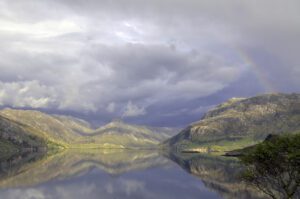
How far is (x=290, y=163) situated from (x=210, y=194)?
10846 centimetres

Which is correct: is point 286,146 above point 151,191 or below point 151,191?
above

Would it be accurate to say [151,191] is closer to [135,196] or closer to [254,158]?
[135,196]

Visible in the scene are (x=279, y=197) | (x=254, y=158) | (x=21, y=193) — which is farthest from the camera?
(x=21, y=193)

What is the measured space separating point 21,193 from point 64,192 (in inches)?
769

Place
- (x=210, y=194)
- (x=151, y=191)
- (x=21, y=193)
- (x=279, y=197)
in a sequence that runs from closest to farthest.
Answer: (x=279, y=197)
(x=21, y=193)
(x=210, y=194)
(x=151, y=191)

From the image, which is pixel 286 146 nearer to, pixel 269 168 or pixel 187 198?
pixel 269 168

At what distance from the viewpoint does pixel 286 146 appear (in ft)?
253

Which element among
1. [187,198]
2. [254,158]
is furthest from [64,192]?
[254,158]

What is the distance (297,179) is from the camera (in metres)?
80.8

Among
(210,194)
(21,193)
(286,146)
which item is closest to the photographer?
(286,146)

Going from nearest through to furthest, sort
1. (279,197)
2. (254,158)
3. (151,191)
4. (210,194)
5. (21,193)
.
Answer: (254,158) → (279,197) → (21,193) → (210,194) → (151,191)

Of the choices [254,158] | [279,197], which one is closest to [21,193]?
[279,197]

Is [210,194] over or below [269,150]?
below

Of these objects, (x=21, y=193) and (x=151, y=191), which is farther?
(x=151, y=191)
